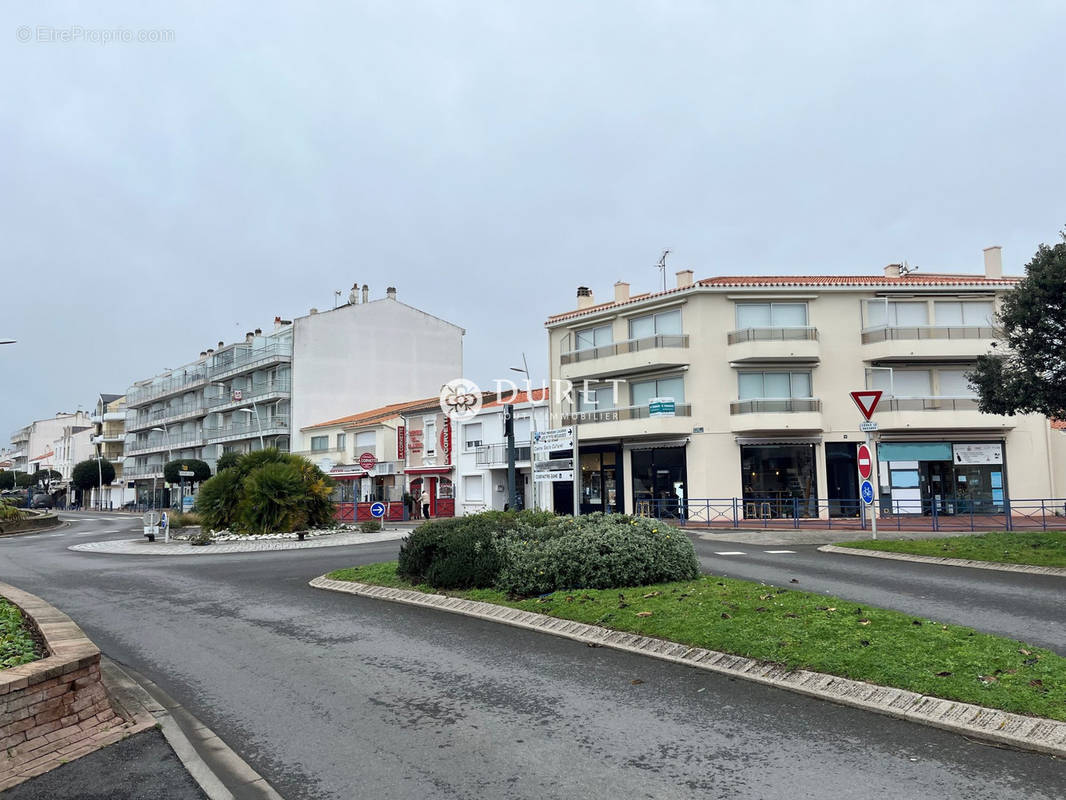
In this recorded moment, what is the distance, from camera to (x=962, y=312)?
34219mm

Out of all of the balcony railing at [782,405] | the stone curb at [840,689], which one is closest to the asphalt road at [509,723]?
the stone curb at [840,689]

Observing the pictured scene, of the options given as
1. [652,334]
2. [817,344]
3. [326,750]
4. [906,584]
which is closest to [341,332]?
[652,334]

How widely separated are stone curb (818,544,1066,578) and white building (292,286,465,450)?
45.8 m

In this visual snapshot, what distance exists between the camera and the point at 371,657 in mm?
8227

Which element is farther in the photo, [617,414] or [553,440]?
[617,414]

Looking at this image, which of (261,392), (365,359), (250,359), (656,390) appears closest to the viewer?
(656,390)

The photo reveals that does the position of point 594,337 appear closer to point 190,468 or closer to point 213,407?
point 190,468

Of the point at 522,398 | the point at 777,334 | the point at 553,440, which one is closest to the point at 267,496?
the point at 553,440

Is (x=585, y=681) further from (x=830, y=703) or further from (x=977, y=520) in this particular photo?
(x=977, y=520)

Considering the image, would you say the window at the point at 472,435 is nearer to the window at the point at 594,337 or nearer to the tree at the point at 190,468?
the window at the point at 594,337

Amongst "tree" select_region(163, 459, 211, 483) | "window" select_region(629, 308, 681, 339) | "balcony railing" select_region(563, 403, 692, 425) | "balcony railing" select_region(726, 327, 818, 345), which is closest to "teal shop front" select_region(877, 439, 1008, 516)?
"balcony railing" select_region(726, 327, 818, 345)

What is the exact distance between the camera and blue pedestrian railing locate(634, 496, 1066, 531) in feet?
89.0

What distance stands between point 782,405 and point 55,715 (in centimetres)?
3175

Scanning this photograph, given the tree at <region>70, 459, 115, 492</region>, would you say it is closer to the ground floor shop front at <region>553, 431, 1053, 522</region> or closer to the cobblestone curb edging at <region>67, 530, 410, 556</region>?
the cobblestone curb edging at <region>67, 530, 410, 556</region>
